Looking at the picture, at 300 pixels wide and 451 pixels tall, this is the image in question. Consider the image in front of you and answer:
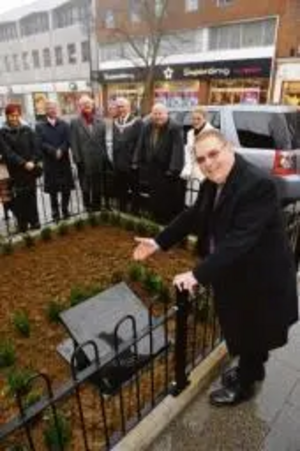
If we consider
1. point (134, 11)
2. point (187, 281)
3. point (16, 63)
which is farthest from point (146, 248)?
point (16, 63)

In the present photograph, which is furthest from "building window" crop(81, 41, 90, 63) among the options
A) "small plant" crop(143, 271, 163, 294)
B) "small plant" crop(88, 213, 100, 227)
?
"small plant" crop(143, 271, 163, 294)

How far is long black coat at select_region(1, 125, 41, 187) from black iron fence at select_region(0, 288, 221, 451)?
12.0ft

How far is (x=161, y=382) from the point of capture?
304cm

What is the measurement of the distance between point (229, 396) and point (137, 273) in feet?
5.74

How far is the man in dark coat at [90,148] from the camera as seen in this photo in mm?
6109

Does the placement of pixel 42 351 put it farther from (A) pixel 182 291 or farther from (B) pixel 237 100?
(B) pixel 237 100

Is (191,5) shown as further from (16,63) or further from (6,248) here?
(16,63)

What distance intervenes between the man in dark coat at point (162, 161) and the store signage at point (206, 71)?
18.2m

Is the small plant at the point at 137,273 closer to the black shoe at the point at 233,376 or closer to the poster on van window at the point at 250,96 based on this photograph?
the black shoe at the point at 233,376

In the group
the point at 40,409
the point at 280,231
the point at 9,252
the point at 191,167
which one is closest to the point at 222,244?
the point at 280,231

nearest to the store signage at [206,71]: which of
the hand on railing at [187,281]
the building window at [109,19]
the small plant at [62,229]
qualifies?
the building window at [109,19]

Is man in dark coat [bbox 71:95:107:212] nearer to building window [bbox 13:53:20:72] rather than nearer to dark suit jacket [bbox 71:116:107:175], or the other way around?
dark suit jacket [bbox 71:116:107:175]

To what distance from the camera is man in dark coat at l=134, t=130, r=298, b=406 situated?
2139mm

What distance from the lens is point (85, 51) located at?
35.4 metres
